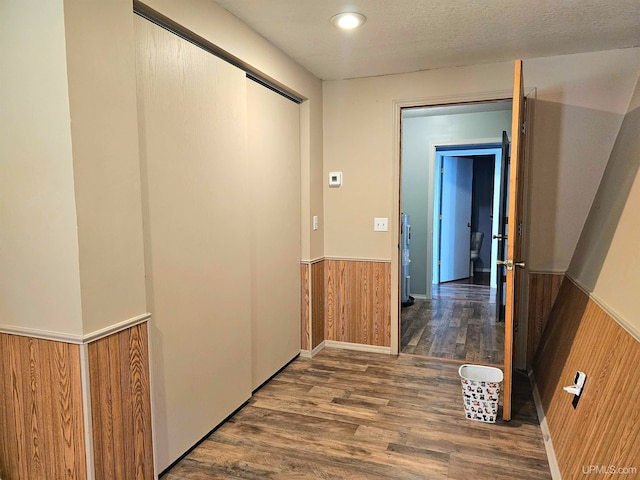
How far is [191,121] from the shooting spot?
2.08 m

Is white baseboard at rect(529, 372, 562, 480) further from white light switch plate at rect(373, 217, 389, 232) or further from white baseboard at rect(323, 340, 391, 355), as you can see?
white light switch plate at rect(373, 217, 389, 232)

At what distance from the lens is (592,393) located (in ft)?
5.83

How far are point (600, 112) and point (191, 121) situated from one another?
2.76 metres

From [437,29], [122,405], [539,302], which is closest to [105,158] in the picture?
[122,405]

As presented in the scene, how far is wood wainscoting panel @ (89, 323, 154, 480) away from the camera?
5.08 feet

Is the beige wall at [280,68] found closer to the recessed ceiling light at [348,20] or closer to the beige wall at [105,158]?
the beige wall at [105,158]

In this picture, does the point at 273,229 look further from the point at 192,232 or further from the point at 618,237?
the point at 618,237

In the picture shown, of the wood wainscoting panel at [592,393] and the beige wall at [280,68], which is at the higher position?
the beige wall at [280,68]

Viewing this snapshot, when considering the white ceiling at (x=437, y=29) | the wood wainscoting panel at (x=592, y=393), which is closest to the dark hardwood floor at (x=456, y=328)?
the wood wainscoting panel at (x=592, y=393)

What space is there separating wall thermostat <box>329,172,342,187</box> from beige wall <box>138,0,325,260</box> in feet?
0.32

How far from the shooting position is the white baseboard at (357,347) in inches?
142

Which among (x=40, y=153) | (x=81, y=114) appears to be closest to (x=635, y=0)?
(x=81, y=114)

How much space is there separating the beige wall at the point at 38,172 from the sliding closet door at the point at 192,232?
38 centimetres

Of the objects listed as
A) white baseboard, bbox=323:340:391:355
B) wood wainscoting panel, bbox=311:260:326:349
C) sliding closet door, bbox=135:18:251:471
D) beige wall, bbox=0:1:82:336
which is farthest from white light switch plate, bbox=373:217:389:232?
beige wall, bbox=0:1:82:336
